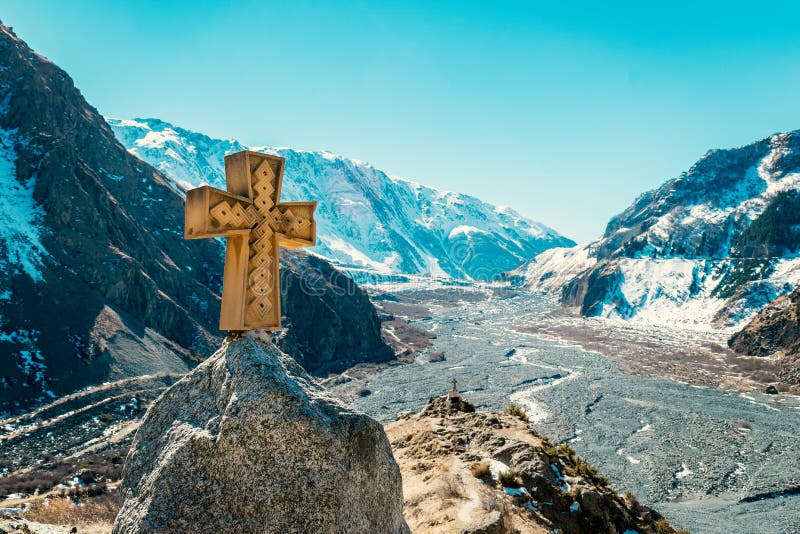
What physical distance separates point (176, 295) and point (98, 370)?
32324 millimetres

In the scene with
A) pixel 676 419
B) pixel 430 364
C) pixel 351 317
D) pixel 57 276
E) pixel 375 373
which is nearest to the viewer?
pixel 676 419

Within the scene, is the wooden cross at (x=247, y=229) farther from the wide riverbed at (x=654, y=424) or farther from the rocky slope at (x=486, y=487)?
the wide riverbed at (x=654, y=424)

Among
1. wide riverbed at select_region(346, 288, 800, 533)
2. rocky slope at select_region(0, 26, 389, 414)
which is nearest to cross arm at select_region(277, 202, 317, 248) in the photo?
wide riverbed at select_region(346, 288, 800, 533)

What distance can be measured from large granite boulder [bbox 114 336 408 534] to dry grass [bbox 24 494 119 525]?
20.1 meters

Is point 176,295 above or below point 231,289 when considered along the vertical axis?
below

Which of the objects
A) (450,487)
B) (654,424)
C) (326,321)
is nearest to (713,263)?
(654,424)

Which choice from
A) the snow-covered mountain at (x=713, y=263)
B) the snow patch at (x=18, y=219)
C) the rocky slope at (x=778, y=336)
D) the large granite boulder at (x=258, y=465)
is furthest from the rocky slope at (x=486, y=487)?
the snow-covered mountain at (x=713, y=263)

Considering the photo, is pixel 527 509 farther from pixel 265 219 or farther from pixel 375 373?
pixel 375 373

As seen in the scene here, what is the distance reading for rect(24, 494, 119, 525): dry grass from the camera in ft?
73.3

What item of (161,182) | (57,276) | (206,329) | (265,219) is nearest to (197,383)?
(265,219)

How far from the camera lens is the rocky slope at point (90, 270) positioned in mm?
57531

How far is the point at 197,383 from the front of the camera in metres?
6.61

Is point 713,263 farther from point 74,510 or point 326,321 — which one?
point 74,510

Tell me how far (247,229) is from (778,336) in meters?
109
